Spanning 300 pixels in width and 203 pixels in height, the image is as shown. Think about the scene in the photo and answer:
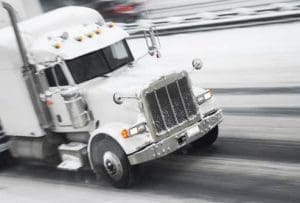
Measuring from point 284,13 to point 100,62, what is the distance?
1127cm

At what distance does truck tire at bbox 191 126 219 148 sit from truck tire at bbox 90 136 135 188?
1.90 meters

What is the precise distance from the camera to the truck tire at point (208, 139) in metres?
10.7

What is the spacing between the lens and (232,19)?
856 inches

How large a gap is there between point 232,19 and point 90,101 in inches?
503

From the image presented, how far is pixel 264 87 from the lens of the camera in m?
14.2

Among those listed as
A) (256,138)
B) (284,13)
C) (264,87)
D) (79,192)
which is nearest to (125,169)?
(79,192)

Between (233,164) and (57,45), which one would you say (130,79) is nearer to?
(57,45)

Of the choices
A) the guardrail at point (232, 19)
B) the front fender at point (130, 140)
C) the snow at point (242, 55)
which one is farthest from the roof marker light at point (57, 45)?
the guardrail at point (232, 19)

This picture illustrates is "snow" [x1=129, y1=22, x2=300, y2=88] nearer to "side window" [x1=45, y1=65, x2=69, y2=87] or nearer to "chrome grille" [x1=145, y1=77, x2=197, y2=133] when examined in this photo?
"chrome grille" [x1=145, y1=77, x2=197, y2=133]

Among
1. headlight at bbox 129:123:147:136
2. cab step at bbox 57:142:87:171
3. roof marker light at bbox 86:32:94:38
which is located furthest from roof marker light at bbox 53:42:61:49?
headlight at bbox 129:123:147:136

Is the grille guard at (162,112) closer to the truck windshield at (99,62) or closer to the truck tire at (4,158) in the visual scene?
the truck windshield at (99,62)

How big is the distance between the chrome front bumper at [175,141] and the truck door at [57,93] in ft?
6.26

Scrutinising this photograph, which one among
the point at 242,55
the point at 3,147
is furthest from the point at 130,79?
the point at 242,55

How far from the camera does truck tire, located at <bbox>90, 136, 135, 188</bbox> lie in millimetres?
9352
